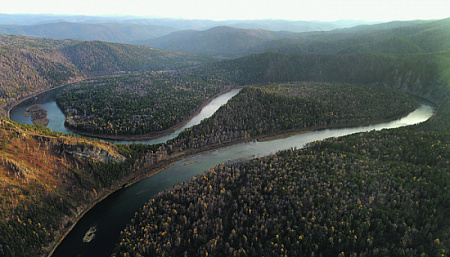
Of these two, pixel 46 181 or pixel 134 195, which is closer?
pixel 46 181

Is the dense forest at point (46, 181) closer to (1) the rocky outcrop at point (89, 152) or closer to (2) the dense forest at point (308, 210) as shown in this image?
(1) the rocky outcrop at point (89, 152)

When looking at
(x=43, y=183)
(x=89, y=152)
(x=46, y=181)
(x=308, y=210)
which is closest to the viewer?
(x=308, y=210)

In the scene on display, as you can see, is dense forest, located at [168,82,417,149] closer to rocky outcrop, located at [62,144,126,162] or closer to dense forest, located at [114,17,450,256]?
rocky outcrop, located at [62,144,126,162]

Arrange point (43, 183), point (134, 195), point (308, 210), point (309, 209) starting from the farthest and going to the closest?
1. point (134, 195)
2. point (43, 183)
3. point (309, 209)
4. point (308, 210)

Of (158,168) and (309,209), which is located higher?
(309,209)

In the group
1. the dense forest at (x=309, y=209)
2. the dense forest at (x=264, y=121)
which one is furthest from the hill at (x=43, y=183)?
the dense forest at (x=264, y=121)

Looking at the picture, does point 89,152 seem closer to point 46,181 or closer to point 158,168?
point 46,181

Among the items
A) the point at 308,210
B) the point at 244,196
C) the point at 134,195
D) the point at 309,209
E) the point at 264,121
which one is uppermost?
the point at 264,121

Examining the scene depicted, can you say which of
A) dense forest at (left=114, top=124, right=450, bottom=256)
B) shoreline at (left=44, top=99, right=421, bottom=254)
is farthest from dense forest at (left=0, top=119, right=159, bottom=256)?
dense forest at (left=114, top=124, right=450, bottom=256)

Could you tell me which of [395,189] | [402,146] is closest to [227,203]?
[395,189]

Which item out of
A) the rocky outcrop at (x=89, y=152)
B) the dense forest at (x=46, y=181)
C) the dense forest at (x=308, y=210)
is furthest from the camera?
the rocky outcrop at (x=89, y=152)

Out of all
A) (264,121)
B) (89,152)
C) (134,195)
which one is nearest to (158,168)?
(134,195)
